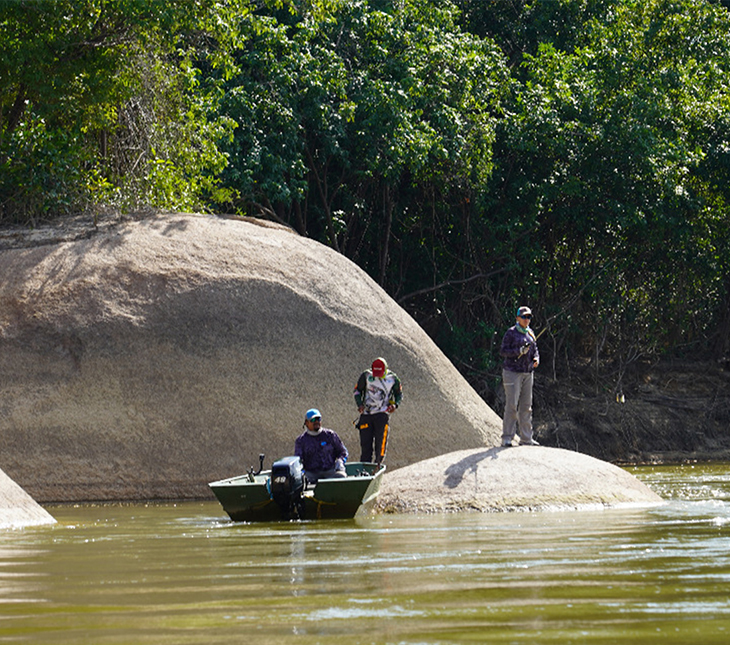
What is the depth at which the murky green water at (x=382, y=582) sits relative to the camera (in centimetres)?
531

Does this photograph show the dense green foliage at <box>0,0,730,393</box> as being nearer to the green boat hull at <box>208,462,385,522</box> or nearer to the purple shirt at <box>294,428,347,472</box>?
the purple shirt at <box>294,428,347,472</box>

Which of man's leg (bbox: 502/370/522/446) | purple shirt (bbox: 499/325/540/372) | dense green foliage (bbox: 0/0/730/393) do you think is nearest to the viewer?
purple shirt (bbox: 499/325/540/372)

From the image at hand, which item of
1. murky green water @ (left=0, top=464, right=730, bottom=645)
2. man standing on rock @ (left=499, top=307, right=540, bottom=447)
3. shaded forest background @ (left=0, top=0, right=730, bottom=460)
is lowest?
murky green water @ (left=0, top=464, right=730, bottom=645)

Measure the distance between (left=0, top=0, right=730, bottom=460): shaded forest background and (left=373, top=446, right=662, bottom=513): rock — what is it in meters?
9.42

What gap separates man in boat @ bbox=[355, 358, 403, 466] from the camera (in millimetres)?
15281

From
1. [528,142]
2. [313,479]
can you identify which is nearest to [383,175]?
[528,142]

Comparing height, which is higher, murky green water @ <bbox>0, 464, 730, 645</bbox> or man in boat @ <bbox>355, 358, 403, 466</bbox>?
man in boat @ <bbox>355, 358, 403, 466</bbox>

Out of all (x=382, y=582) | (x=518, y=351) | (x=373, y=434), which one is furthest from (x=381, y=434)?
(x=382, y=582)

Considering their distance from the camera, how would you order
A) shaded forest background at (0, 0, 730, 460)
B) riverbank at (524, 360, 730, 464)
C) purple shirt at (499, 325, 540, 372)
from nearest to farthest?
purple shirt at (499, 325, 540, 372), shaded forest background at (0, 0, 730, 460), riverbank at (524, 360, 730, 464)

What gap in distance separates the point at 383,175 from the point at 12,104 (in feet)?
25.4

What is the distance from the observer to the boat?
12.0m

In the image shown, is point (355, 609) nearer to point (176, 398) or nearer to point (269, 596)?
point (269, 596)

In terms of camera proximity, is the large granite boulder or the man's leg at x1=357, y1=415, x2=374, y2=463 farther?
the large granite boulder

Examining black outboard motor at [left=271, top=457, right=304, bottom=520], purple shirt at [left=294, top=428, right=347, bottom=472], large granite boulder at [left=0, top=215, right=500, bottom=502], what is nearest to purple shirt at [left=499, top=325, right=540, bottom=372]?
purple shirt at [left=294, top=428, right=347, bottom=472]
